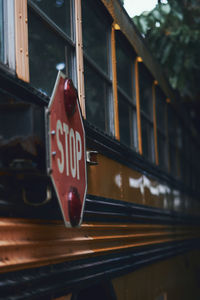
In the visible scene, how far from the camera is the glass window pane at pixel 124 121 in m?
4.09

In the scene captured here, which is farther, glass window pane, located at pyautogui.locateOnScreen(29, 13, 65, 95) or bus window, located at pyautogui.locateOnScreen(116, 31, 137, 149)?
bus window, located at pyautogui.locateOnScreen(116, 31, 137, 149)

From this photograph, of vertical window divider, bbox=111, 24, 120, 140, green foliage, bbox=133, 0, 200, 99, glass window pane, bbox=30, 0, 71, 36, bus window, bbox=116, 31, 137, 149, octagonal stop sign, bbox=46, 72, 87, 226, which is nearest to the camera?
octagonal stop sign, bbox=46, 72, 87, 226

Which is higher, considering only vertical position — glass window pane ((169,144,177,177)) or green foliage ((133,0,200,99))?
green foliage ((133,0,200,99))

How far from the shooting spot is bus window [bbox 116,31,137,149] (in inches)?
161

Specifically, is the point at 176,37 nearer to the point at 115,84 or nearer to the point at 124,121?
the point at 124,121

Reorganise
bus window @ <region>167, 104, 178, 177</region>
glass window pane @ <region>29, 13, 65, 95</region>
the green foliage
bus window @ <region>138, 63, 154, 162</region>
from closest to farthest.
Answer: glass window pane @ <region>29, 13, 65, 95</region> < bus window @ <region>138, 63, 154, 162</region> < the green foliage < bus window @ <region>167, 104, 178, 177</region>

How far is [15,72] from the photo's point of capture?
2.17 m

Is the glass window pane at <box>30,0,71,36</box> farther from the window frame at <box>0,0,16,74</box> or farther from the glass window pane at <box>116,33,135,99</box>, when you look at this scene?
the glass window pane at <box>116,33,135,99</box>

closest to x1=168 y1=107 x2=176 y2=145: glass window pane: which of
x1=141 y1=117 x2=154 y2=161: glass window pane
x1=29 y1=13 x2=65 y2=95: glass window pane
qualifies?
x1=141 y1=117 x2=154 y2=161: glass window pane

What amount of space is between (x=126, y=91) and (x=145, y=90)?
2.67 ft

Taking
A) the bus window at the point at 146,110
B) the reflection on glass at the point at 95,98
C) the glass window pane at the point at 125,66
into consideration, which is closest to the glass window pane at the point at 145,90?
the bus window at the point at 146,110

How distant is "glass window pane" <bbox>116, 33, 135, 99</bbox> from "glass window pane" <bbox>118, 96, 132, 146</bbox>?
0.12m

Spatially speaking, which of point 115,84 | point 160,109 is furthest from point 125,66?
point 160,109

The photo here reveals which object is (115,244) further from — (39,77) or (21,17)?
(21,17)
